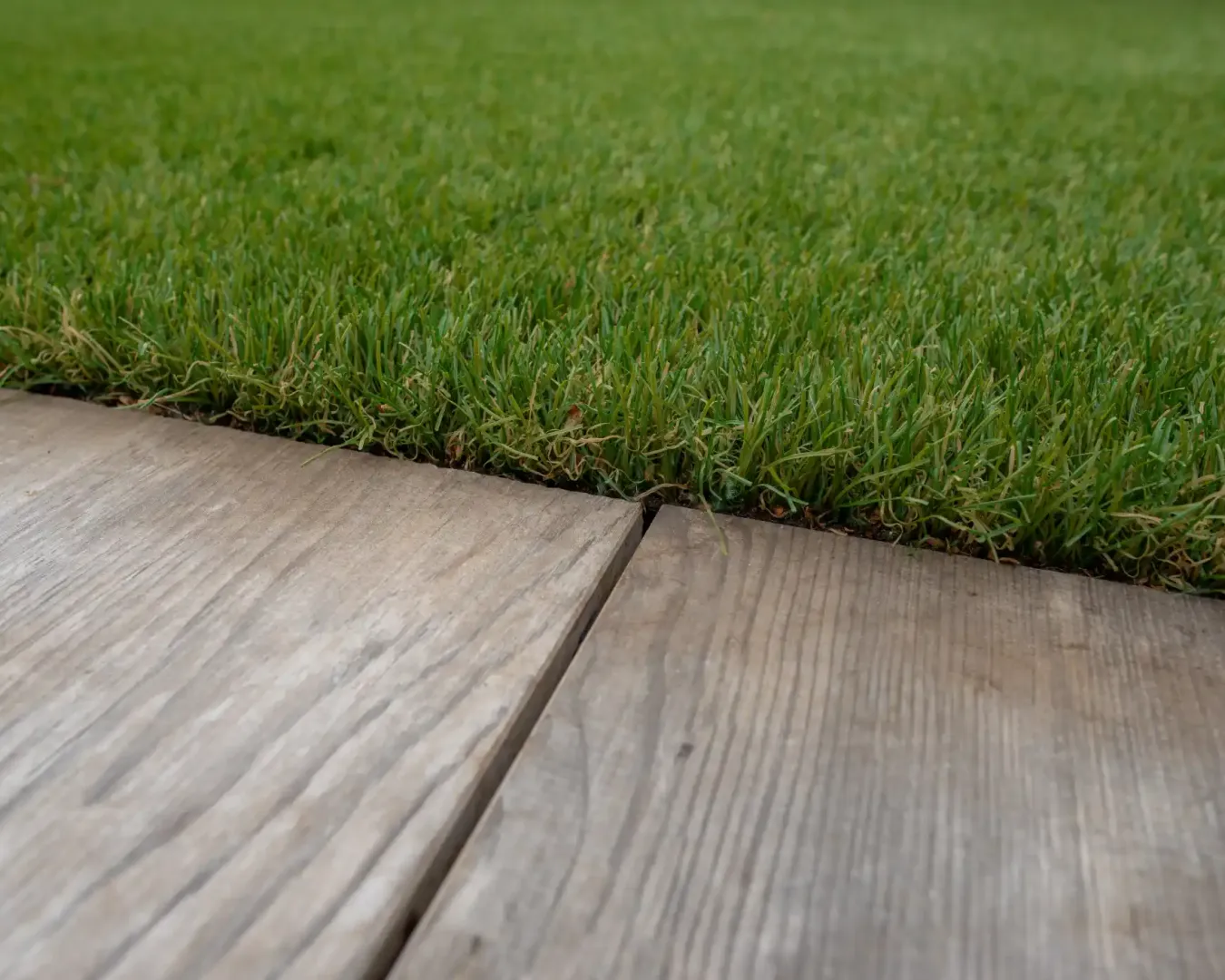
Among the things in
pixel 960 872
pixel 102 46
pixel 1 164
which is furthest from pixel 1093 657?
pixel 102 46

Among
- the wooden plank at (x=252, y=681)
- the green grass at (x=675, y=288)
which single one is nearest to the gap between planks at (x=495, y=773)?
the wooden plank at (x=252, y=681)

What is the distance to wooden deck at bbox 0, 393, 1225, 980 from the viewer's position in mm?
680

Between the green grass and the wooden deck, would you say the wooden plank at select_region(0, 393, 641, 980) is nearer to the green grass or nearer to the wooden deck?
the wooden deck

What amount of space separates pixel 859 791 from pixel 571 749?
0.24 metres

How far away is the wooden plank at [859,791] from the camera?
2.24 ft

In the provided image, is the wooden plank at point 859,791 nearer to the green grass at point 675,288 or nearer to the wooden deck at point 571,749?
the wooden deck at point 571,749

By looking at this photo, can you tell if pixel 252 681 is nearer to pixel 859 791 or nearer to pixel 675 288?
pixel 859 791

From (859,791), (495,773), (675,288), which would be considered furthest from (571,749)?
(675,288)

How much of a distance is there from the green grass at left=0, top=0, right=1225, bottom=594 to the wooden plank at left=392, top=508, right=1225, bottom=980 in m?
0.17

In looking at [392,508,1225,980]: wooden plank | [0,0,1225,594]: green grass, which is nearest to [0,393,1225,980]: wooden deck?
[392,508,1225,980]: wooden plank

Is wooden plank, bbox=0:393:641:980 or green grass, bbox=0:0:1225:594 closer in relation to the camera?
wooden plank, bbox=0:393:641:980

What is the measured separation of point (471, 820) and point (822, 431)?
0.67 metres

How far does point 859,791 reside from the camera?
31.4 inches

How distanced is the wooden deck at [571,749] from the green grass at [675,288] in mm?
105
